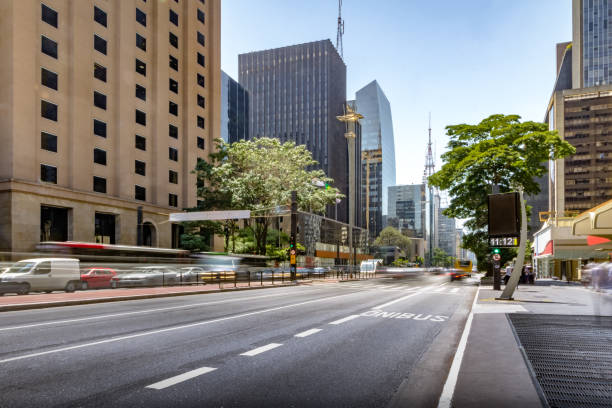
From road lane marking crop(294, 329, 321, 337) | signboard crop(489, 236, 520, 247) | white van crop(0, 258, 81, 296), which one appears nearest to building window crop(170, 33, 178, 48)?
white van crop(0, 258, 81, 296)

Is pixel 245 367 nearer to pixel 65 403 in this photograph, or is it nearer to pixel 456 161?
pixel 65 403

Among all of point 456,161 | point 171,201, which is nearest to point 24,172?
point 171,201

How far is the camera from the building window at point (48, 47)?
38812 millimetres

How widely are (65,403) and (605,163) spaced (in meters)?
129

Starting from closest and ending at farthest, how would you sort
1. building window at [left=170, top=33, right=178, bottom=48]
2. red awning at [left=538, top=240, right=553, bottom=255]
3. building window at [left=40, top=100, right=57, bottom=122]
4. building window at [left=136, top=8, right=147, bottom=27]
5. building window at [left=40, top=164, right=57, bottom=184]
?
building window at [left=40, top=164, right=57, bottom=184], building window at [left=40, top=100, right=57, bottom=122], red awning at [left=538, top=240, right=553, bottom=255], building window at [left=136, top=8, right=147, bottom=27], building window at [left=170, top=33, right=178, bottom=48]

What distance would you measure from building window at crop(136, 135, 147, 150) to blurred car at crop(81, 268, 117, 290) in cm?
2331

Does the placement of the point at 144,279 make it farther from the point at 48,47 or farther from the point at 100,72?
the point at 100,72

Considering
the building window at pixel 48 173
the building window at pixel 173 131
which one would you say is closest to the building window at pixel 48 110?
the building window at pixel 48 173

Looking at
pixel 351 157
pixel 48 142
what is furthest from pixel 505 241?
pixel 351 157

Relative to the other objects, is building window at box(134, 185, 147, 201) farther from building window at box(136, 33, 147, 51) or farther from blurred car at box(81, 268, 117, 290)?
blurred car at box(81, 268, 117, 290)

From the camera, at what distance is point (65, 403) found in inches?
198

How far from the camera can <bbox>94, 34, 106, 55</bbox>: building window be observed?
4419 centimetres

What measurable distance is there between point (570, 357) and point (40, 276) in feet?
75.4

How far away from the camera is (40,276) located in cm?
2266
